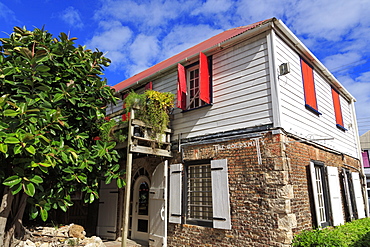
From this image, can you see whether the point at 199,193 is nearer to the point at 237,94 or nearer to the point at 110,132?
the point at 237,94

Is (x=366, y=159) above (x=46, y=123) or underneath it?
above

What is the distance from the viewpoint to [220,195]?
6.19 metres

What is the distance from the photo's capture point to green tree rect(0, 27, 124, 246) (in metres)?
4.93

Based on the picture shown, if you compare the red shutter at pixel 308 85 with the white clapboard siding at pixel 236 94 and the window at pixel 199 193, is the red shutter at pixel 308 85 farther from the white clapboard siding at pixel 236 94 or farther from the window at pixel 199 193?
the window at pixel 199 193

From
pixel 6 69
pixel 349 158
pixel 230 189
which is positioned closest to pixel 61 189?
pixel 6 69

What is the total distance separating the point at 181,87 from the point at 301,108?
3229 mm

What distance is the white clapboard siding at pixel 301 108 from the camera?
20.4 feet

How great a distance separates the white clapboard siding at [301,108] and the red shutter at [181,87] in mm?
2595

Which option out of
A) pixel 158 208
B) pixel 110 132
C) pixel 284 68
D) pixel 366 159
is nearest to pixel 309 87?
pixel 284 68

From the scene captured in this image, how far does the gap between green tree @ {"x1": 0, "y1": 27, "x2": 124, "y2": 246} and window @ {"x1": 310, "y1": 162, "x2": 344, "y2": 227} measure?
502 cm

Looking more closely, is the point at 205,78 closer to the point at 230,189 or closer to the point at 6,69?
the point at 230,189

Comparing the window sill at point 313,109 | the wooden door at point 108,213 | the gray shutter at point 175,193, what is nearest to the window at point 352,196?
the window sill at point 313,109

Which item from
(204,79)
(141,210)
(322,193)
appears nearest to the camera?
(322,193)

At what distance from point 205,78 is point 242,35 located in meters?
1.42
